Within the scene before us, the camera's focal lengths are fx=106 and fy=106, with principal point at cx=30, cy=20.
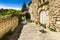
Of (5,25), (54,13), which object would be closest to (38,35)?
(5,25)

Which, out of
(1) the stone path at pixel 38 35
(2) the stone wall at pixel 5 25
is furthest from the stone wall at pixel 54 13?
(2) the stone wall at pixel 5 25

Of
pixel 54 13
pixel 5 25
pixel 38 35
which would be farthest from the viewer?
pixel 54 13

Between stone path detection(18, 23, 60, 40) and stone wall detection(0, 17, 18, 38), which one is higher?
stone wall detection(0, 17, 18, 38)

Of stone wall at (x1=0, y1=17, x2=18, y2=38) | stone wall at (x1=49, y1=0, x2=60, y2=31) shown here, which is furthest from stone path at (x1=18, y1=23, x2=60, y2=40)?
stone wall at (x1=49, y1=0, x2=60, y2=31)

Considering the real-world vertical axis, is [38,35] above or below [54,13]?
below


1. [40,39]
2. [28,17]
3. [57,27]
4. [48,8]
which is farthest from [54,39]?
[28,17]

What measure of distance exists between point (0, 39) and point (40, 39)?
9.33 ft

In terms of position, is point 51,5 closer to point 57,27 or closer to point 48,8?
point 48,8

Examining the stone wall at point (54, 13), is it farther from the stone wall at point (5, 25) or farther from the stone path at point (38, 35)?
the stone wall at point (5, 25)

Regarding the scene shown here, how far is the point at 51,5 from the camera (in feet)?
36.7

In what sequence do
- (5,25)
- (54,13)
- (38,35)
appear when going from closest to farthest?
(5,25) < (38,35) < (54,13)

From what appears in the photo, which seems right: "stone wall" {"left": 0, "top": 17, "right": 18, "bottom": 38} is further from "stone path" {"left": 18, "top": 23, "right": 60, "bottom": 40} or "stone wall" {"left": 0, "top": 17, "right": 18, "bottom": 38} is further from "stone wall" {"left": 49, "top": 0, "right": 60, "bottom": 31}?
"stone wall" {"left": 49, "top": 0, "right": 60, "bottom": 31}

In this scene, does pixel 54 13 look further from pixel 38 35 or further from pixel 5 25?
pixel 5 25

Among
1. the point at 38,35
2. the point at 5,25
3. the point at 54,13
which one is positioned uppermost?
the point at 54,13
